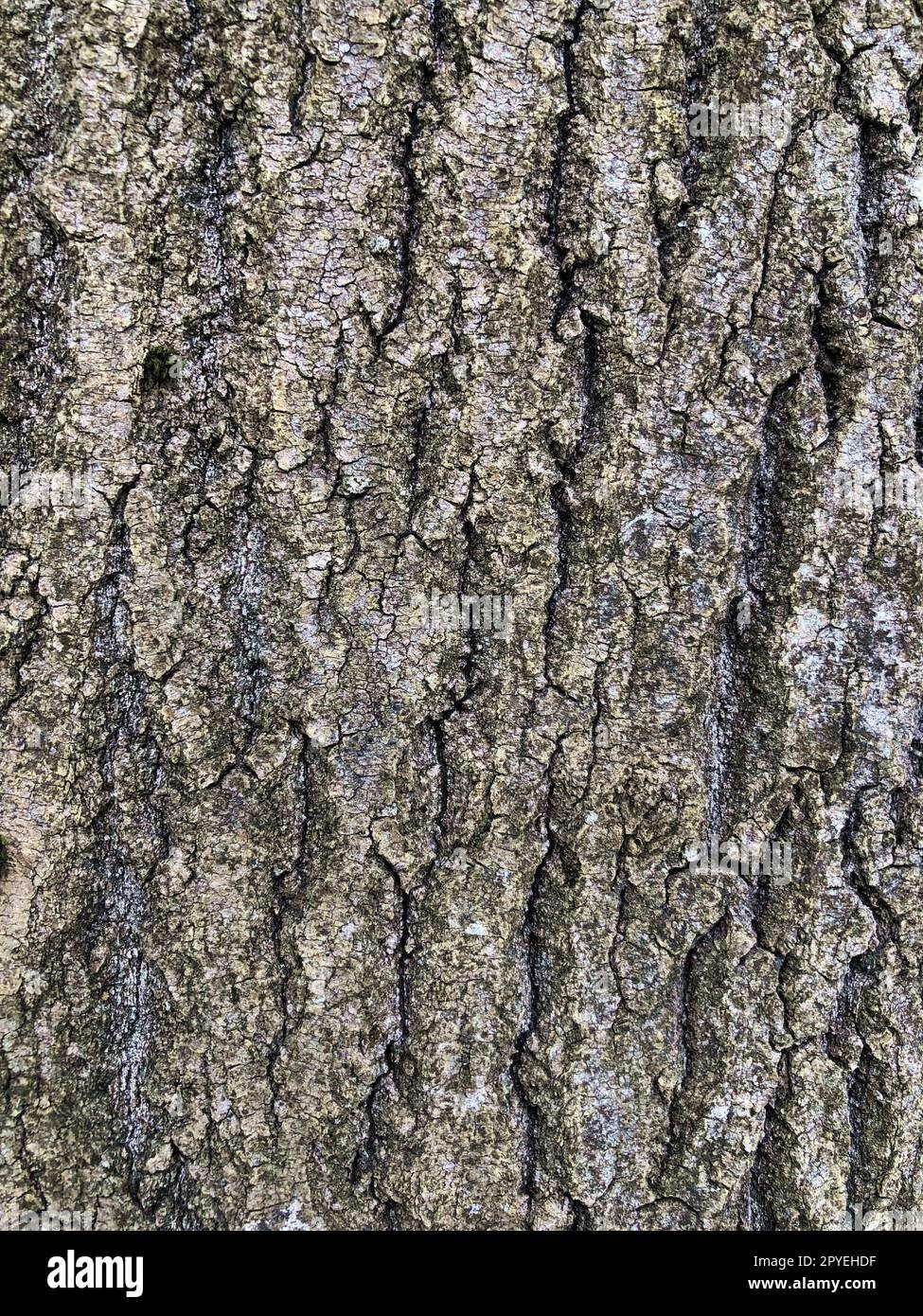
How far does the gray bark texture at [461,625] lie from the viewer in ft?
3.98

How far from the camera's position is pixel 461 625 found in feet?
4.18

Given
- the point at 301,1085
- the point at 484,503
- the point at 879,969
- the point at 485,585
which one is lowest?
the point at 301,1085

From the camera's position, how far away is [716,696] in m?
1.31

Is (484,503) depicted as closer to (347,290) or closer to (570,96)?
(347,290)

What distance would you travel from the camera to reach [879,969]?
4.33 ft

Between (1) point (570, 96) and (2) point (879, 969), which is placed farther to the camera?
(2) point (879, 969)

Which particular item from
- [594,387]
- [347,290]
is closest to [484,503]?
[594,387]

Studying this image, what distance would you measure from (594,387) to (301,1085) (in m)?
1.09

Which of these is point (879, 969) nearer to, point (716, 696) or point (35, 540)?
point (716, 696)

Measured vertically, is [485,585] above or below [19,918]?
above

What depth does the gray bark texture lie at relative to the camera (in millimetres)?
1214
